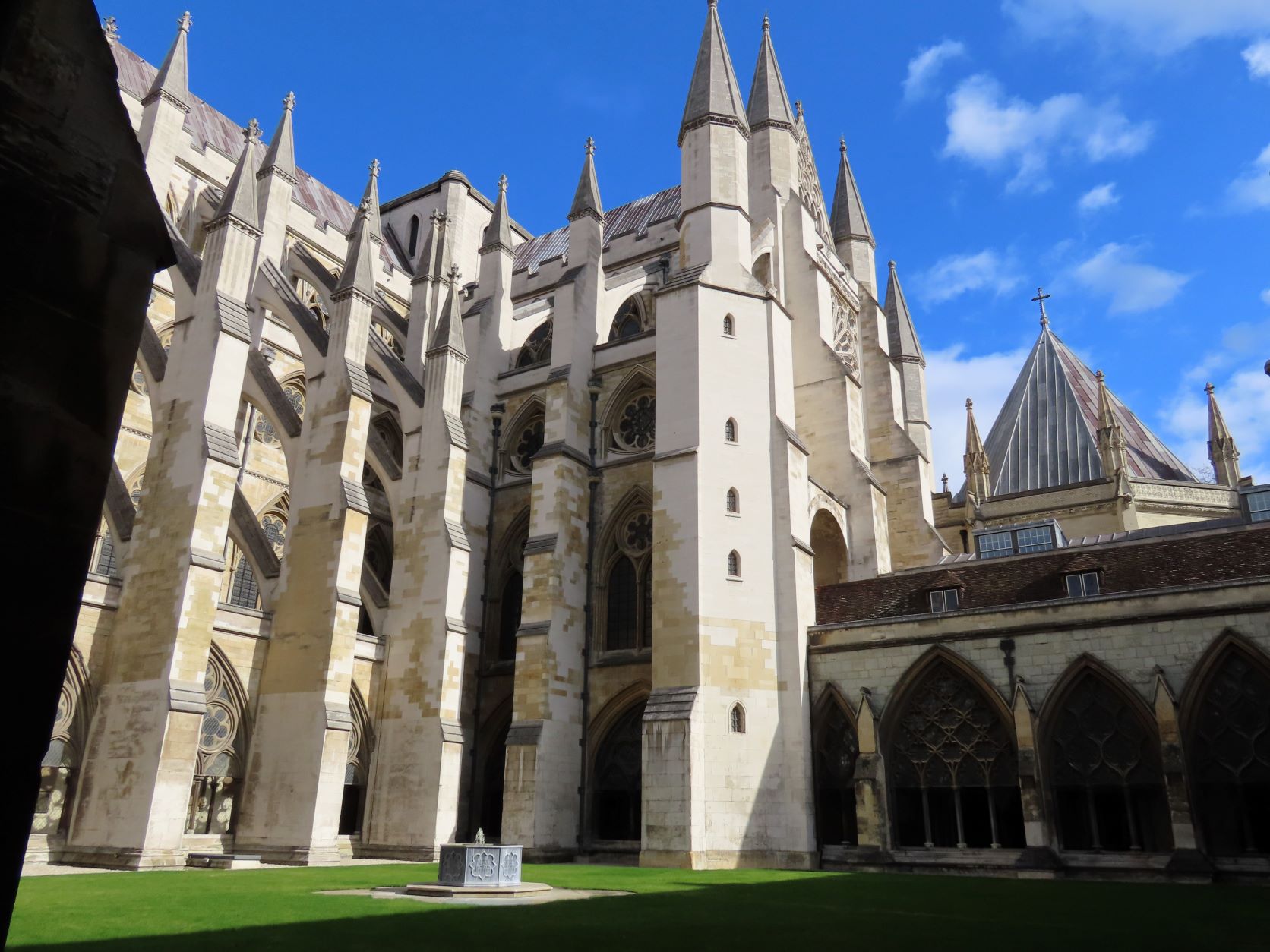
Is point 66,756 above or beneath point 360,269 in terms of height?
beneath

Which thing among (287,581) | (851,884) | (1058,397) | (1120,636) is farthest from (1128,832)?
(1058,397)

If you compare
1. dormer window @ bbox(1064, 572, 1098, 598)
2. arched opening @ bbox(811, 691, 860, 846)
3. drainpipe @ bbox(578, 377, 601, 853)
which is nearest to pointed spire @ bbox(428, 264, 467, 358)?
drainpipe @ bbox(578, 377, 601, 853)

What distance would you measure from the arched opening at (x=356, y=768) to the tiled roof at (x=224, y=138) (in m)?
17.3

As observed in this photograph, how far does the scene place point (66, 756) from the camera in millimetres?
17109

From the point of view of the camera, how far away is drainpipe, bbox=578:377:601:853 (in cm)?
2125

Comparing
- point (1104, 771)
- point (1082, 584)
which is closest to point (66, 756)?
point (1104, 771)

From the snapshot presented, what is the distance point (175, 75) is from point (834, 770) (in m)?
24.1

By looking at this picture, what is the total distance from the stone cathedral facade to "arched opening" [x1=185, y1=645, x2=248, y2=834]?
79mm

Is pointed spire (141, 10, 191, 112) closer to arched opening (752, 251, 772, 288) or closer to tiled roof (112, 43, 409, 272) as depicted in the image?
tiled roof (112, 43, 409, 272)

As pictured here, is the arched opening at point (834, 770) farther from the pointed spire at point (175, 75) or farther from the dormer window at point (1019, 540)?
the pointed spire at point (175, 75)

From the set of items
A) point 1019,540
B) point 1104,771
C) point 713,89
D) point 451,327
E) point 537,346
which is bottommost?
point 1104,771

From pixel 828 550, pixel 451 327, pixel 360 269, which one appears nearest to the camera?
pixel 360 269

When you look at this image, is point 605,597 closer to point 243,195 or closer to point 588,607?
point 588,607

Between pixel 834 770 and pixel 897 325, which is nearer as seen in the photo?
pixel 834 770
